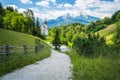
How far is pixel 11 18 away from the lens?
310ft

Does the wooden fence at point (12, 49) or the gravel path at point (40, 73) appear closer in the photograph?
the gravel path at point (40, 73)

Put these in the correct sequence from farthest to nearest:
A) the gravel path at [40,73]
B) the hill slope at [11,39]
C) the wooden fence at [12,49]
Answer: the hill slope at [11,39] → the wooden fence at [12,49] → the gravel path at [40,73]

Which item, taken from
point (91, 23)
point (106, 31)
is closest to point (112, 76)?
point (106, 31)

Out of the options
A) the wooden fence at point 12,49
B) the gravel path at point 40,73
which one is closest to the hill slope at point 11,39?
the wooden fence at point 12,49

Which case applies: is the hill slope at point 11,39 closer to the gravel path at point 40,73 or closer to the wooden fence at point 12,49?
the wooden fence at point 12,49

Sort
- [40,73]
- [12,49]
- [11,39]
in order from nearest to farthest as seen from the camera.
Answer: [40,73] < [12,49] < [11,39]

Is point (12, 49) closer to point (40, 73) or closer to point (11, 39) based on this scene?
point (40, 73)

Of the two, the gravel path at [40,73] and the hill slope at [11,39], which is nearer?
the gravel path at [40,73]

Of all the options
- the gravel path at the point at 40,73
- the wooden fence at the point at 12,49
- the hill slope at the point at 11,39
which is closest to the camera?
the gravel path at the point at 40,73

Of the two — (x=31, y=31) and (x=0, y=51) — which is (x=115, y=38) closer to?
(x=0, y=51)

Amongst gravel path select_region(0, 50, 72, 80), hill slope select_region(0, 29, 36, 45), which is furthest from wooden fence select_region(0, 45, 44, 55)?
hill slope select_region(0, 29, 36, 45)

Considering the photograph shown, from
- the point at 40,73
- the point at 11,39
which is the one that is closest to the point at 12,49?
the point at 40,73

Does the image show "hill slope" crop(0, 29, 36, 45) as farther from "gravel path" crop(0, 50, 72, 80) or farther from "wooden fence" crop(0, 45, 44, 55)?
"gravel path" crop(0, 50, 72, 80)

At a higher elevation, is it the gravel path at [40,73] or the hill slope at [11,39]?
the hill slope at [11,39]
